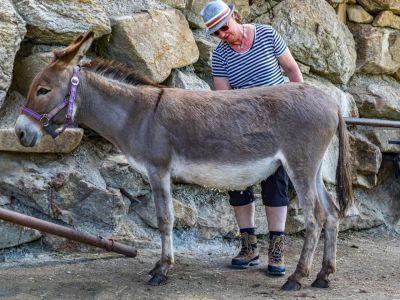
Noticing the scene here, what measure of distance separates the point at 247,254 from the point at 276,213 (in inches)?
18.0

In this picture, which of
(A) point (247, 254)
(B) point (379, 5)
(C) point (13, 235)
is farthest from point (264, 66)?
(B) point (379, 5)

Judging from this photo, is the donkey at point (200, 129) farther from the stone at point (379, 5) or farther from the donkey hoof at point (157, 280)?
the stone at point (379, 5)

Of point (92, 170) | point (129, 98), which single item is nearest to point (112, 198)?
point (92, 170)

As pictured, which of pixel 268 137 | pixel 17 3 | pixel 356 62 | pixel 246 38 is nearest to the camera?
pixel 268 137

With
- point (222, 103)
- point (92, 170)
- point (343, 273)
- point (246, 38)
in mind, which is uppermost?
point (246, 38)

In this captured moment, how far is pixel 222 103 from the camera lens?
4.53m

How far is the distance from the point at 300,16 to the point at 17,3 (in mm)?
2785

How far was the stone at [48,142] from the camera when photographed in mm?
Result: 4910

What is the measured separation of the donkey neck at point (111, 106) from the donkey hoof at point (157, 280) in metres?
0.95

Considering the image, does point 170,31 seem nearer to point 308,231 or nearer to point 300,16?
point 300,16

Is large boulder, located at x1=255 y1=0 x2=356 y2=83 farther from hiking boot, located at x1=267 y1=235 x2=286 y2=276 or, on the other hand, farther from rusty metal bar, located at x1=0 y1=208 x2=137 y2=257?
rusty metal bar, located at x1=0 y1=208 x2=137 y2=257

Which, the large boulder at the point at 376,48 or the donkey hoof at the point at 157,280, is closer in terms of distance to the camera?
the donkey hoof at the point at 157,280

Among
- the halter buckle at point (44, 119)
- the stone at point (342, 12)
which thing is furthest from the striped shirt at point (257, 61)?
the stone at point (342, 12)

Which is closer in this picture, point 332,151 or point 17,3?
point 17,3
